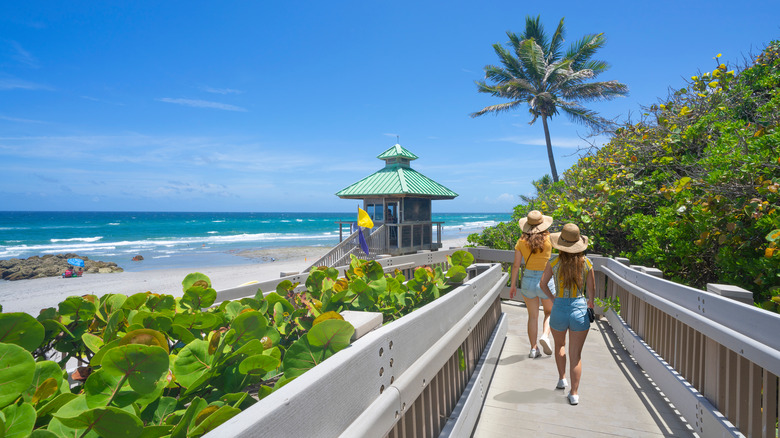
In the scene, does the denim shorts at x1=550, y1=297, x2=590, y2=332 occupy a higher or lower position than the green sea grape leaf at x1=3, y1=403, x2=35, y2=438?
lower

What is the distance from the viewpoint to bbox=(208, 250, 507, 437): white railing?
0.90 meters

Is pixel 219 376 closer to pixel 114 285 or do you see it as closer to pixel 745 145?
pixel 745 145

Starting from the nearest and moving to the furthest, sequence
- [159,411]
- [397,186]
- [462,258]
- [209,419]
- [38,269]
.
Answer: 1. [209,419]
2. [159,411]
3. [462,258]
4. [397,186]
5. [38,269]

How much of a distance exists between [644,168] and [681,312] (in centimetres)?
487

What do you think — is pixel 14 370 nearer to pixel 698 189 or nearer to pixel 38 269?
pixel 698 189

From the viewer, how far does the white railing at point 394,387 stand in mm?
901

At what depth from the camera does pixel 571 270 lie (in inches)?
143

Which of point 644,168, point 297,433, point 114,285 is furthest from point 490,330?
point 114,285

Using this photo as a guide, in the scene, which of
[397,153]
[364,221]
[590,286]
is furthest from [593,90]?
[590,286]

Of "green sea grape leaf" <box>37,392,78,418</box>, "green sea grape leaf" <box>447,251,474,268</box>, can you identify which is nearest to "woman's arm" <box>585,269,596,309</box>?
"green sea grape leaf" <box>447,251,474,268</box>

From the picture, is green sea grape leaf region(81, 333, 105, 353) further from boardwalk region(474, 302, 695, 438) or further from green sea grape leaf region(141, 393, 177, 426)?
boardwalk region(474, 302, 695, 438)

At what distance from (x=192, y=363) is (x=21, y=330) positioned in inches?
22.2

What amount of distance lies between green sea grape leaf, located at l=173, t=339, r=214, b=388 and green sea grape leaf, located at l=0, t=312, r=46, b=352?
0.47 meters

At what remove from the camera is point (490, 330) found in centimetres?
436
